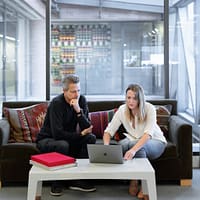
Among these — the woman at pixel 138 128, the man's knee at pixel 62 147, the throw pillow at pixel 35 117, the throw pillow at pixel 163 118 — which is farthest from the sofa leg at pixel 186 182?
the throw pillow at pixel 35 117

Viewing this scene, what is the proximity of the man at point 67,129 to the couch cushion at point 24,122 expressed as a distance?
0.36 metres

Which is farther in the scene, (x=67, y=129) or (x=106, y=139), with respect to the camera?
(x=67, y=129)

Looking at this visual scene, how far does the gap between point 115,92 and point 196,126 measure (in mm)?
1207

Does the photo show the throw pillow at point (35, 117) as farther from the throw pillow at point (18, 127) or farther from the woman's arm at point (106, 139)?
the woman's arm at point (106, 139)

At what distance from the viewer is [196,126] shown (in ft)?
17.1

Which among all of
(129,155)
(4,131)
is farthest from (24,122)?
(129,155)

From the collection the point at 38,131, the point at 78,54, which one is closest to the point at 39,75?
the point at 78,54

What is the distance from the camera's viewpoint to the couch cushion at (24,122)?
409cm

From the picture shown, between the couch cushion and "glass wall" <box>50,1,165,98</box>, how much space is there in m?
0.94

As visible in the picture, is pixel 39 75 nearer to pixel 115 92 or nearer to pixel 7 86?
pixel 7 86

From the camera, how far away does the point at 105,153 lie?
299 centimetres

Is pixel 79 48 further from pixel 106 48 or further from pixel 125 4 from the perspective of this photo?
pixel 125 4

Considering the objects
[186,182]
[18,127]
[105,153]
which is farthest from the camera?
[18,127]

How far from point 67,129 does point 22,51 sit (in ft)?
6.39
